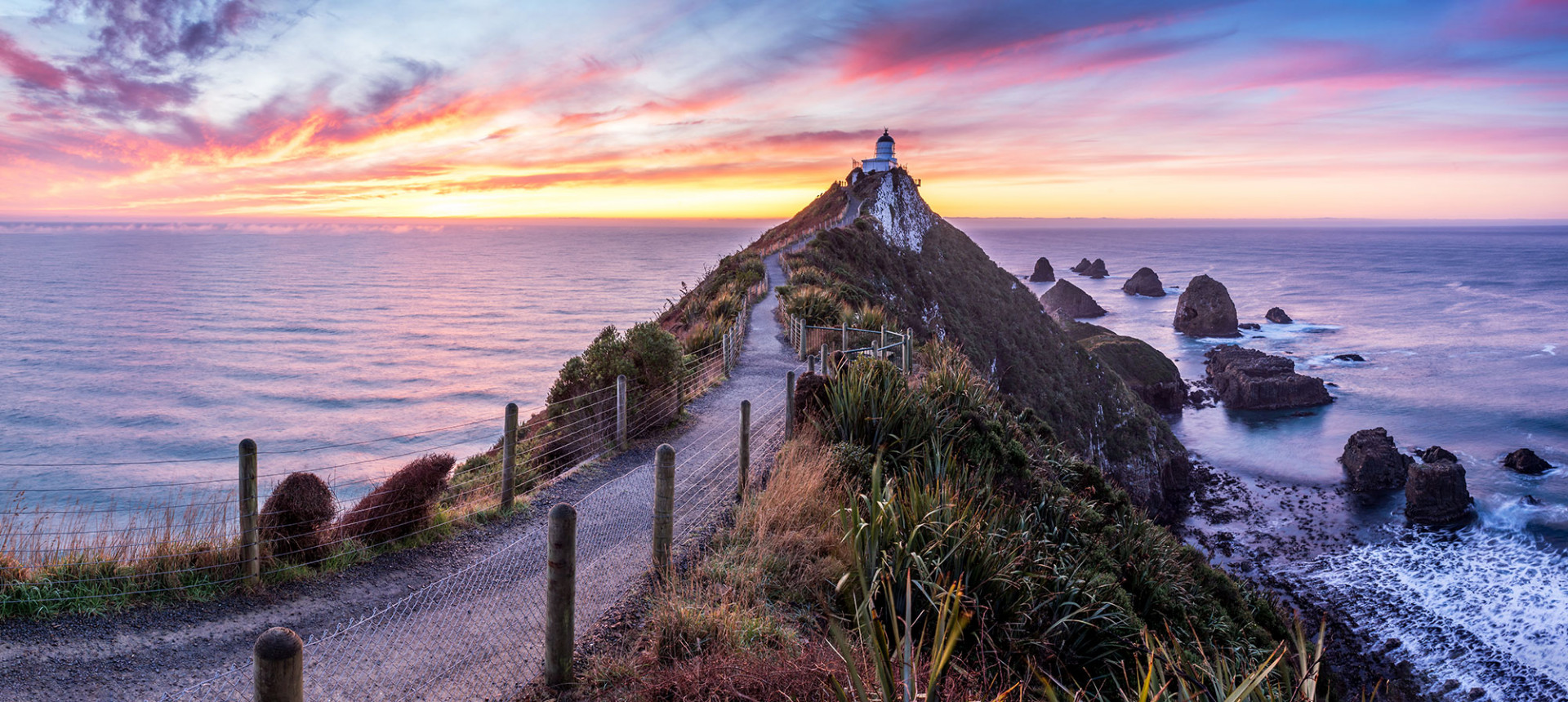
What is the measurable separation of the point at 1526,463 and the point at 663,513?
41.1 metres

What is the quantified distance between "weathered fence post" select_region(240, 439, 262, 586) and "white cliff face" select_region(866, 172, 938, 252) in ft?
128

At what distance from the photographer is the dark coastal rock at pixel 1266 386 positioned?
44094 mm

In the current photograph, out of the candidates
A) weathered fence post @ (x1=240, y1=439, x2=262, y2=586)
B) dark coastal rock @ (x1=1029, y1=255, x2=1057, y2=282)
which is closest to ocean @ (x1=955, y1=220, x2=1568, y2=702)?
weathered fence post @ (x1=240, y1=439, x2=262, y2=586)

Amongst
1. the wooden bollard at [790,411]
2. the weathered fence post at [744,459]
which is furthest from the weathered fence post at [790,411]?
the weathered fence post at [744,459]

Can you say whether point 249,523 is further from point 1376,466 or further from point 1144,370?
point 1144,370

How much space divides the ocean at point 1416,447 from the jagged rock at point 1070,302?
1854 millimetres

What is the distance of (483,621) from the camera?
556 cm

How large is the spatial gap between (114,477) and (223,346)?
89.3 ft

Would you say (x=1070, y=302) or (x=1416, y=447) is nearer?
(x=1416, y=447)

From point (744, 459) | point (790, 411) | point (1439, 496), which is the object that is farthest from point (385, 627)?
point (1439, 496)

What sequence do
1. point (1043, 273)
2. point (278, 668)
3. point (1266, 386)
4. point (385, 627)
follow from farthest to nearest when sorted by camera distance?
point (1043, 273) < point (1266, 386) < point (385, 627) < point (278, 668)

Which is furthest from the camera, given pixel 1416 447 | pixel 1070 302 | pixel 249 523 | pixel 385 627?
pixel 1070 302

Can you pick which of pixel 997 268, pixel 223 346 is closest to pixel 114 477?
pixel 223 346

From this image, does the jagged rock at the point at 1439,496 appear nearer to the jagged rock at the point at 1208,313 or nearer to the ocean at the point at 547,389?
the ocean at the point at 547,389
